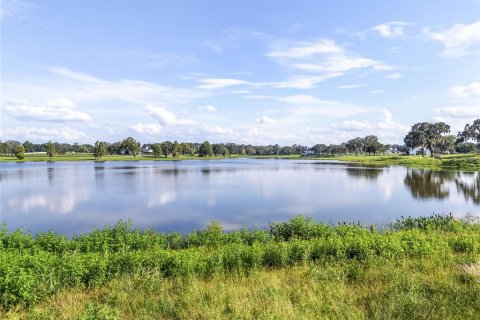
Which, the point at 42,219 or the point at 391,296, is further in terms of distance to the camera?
the point at 42,219

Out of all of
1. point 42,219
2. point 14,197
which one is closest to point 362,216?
point 42,219

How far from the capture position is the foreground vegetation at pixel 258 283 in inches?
341

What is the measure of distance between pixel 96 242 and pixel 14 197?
3658 cm

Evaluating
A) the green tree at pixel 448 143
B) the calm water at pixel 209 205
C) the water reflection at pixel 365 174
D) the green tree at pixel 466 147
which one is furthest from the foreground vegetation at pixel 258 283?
the green tree at pixel 466 147

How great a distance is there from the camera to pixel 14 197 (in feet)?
145

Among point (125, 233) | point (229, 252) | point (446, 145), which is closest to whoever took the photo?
point (229, 252)

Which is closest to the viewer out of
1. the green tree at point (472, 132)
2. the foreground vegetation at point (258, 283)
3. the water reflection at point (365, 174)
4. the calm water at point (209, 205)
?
the foreground vegetation at point (258, 283)

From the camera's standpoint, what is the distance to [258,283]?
35.6ft

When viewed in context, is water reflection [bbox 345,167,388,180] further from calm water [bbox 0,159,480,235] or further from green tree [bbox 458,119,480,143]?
green tree [bbox 458,119,480,143]

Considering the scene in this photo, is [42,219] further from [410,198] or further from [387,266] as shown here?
[410,198]

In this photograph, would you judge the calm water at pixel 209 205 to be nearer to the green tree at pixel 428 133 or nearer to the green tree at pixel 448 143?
the green tree at pixel 428 133

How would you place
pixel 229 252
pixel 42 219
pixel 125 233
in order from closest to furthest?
pixel 229 252, pixel 125 233, pixel 42 219

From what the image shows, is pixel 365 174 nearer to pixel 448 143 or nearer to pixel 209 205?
pixel 209 205

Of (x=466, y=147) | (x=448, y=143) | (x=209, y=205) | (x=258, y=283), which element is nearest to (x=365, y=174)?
(x=209, y=205)
